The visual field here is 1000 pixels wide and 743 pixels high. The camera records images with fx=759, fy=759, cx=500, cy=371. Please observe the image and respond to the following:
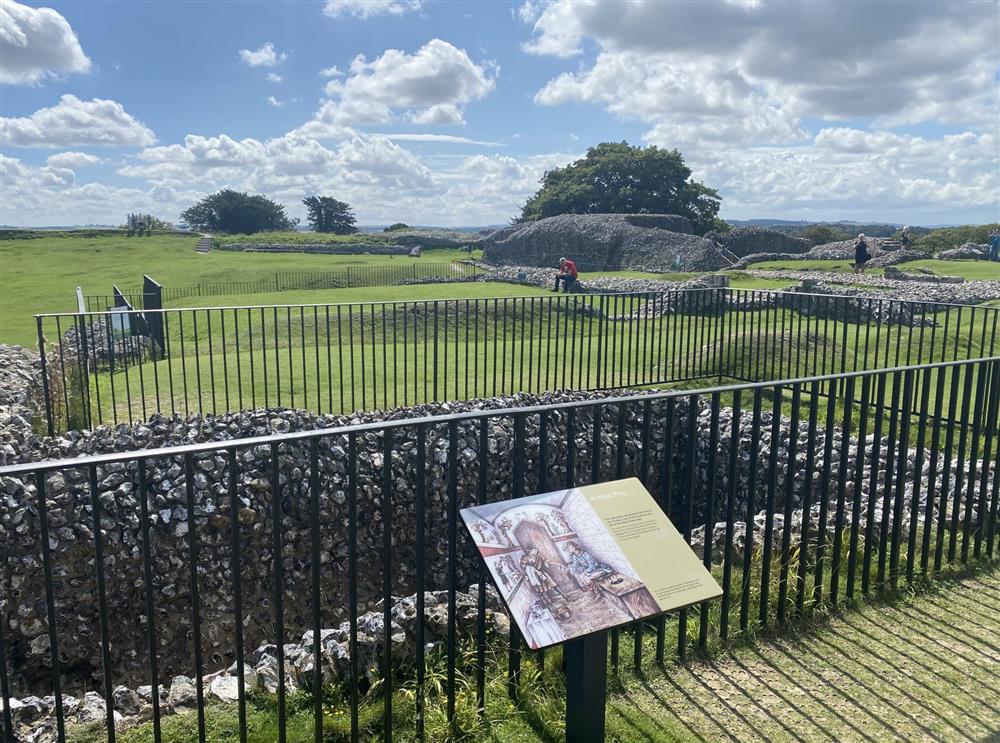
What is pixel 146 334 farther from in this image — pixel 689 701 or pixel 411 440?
pixel 689 701

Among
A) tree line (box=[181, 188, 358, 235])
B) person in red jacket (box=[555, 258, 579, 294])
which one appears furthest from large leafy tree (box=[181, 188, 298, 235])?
person in red jacket (box=[555, 258, 579, 294])

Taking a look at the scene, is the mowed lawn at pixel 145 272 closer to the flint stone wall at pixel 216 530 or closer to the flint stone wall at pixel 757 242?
the flint stone wall at pixel 216 530

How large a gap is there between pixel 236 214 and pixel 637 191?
52.1 meters

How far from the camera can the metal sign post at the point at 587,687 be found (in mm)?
2963

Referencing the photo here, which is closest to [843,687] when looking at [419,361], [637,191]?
[419,361]

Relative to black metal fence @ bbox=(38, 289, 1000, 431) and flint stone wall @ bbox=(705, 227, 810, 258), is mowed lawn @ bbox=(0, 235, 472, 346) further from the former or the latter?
flint stone wall @ bbox=(705, 227, 810, 258)

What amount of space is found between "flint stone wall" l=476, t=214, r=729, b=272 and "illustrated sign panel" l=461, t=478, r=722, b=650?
37.3 metres

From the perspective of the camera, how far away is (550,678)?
389 cm

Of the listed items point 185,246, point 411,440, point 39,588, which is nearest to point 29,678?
point 39,588

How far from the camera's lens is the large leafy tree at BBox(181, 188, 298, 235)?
93.2m

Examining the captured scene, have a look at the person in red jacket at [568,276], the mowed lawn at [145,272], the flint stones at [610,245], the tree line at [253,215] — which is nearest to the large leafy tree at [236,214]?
the tree line at [253,215]

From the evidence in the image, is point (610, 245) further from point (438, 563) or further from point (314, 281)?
point (438, 563)

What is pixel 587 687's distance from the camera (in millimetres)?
3010

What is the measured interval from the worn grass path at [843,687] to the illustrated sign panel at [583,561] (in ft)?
3.30
